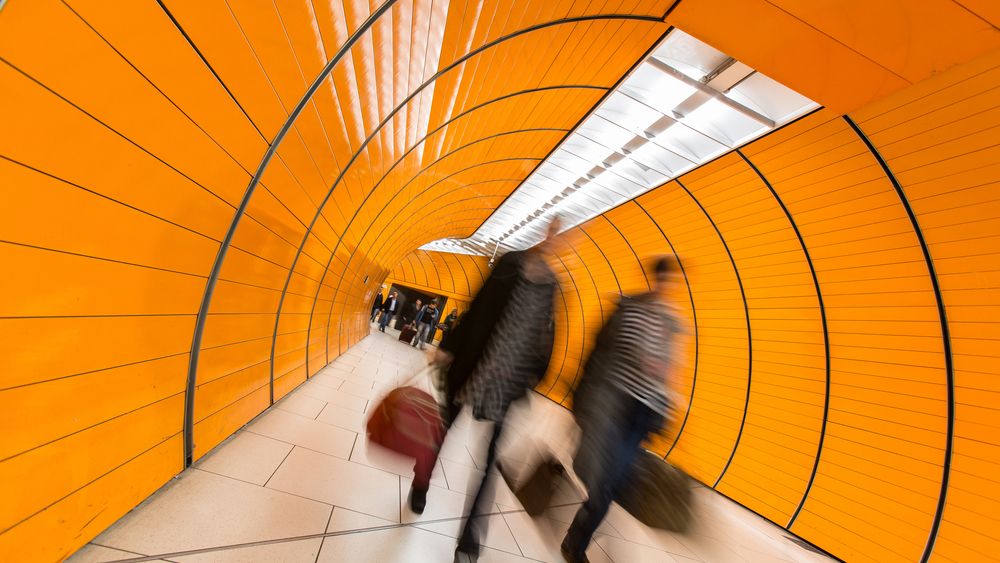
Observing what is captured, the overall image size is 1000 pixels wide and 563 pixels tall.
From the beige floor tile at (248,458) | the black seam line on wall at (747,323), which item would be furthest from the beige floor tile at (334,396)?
the black seam line on wall at (747,323)

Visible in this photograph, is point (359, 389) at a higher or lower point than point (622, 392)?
lower

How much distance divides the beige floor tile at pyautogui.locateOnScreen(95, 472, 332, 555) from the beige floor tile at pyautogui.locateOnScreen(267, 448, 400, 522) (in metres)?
0.15

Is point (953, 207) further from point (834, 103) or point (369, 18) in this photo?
point (369, 18)

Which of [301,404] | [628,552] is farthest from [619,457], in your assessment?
[301,404]

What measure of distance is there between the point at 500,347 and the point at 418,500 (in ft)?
5.41

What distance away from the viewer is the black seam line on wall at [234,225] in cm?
245

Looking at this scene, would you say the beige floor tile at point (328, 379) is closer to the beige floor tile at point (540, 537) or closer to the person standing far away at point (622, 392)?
the beige floor tile at point (540, 537)

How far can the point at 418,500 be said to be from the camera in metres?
2.91

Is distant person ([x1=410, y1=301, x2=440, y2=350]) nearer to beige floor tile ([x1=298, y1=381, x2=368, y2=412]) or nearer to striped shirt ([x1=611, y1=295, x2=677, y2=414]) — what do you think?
beige floor tile ([x1=298, y1=381, x2=368, y2=412])

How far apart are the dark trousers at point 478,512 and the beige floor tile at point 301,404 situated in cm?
309

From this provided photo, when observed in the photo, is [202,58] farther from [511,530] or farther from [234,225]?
[511,530]

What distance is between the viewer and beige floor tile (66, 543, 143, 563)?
5.54 feet

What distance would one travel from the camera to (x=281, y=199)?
306cm

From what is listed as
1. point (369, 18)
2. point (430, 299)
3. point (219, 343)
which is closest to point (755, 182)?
point (369, 18)
